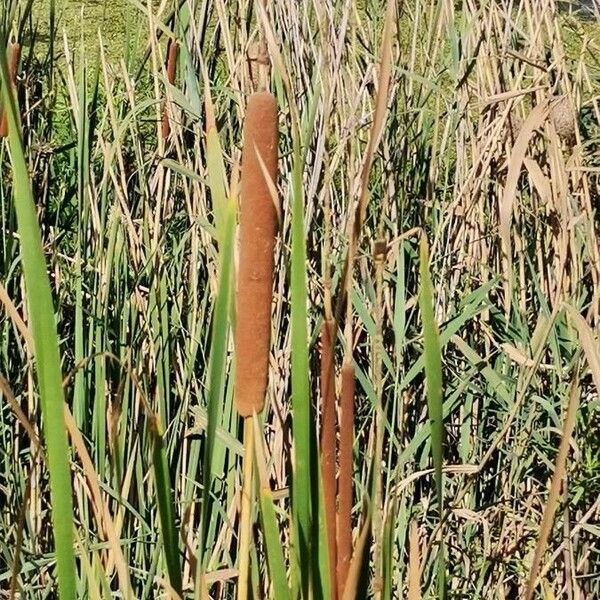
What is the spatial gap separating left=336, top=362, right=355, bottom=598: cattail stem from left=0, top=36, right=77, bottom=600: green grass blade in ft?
0.53

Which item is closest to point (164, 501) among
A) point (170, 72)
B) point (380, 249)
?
point (380, 249)

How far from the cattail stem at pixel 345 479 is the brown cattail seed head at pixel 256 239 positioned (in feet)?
0.21

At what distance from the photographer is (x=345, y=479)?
64 cm

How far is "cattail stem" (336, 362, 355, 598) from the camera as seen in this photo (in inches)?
24.8

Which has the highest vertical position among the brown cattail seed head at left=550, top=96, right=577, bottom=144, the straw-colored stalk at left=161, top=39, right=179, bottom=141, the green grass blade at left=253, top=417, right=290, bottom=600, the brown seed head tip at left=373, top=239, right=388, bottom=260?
the straw-colored stalk at left=161, top=39, right=179, bottom=141

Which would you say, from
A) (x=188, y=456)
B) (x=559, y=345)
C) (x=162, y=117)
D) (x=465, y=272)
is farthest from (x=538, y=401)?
(x=162, y=117)

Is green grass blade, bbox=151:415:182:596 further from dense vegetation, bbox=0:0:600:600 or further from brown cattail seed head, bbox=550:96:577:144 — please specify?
brown cattail seed head, bbox=550:96:577:144

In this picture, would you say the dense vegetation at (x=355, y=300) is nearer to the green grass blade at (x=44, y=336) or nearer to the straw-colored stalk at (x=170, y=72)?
the straw-colored stalk at (x=170, y=72)

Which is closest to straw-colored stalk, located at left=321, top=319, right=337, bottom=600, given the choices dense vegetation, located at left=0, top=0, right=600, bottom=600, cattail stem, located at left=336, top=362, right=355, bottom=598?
cattail stem, located at left=336, top=362, right=355, bottom=598

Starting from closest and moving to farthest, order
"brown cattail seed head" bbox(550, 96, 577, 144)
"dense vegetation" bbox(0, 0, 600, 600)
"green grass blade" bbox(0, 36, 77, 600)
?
1. "green grass blade" bbox(0, 36, 77, 600)
2. "dense vegetation" bbox(0, 0, 600, 600)
3. "brown cattail seed head" bbox(550, 96, 577, 144)

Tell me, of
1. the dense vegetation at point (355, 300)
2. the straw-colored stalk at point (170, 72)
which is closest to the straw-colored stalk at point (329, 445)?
the dense vegetation at point (355, 300)

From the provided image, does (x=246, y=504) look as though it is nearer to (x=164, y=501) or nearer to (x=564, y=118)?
(x=164, y=501)

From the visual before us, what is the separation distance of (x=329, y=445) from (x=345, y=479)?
0.08 feet

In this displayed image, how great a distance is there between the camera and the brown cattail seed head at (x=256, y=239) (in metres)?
0.57
